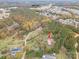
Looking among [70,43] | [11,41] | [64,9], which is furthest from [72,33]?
[11,41]

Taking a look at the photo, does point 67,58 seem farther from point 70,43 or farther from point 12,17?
point 12,17

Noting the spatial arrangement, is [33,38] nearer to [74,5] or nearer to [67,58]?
[67,58]

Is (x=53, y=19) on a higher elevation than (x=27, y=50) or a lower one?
higher

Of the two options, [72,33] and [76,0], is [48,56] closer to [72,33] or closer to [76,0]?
[72,33]

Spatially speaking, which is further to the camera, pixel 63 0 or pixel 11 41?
pixel 63 0

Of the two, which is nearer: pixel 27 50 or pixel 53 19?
pixel 27 50

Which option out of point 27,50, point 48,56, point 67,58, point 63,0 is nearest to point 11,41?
point 27,50

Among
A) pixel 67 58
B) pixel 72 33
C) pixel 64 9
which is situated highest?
pixel 64 9

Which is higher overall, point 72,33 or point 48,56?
point 72,33
